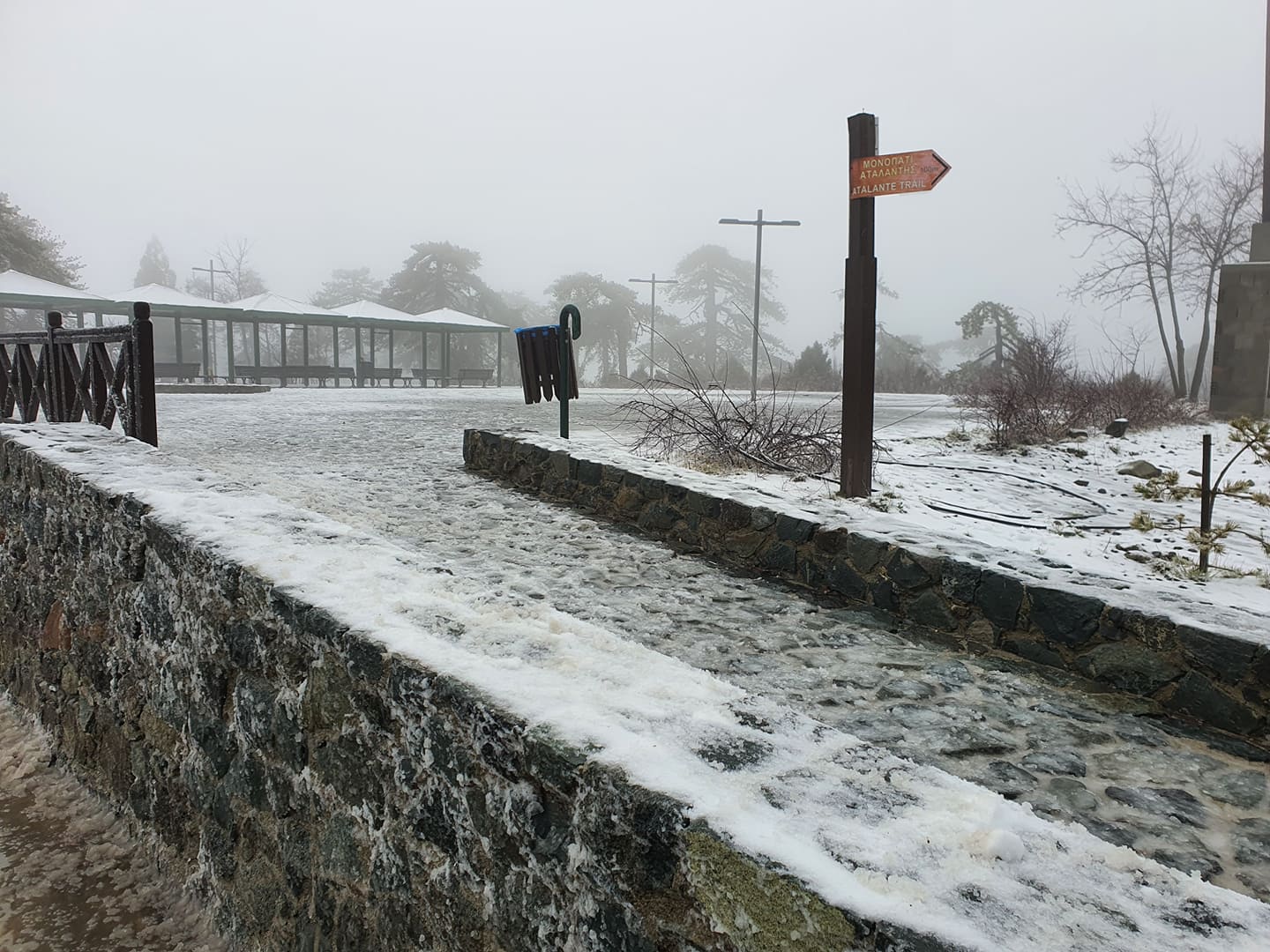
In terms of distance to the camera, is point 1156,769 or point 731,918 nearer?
point 731,918

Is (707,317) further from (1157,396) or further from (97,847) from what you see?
(97,847)

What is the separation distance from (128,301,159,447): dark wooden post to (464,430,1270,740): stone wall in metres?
3.05

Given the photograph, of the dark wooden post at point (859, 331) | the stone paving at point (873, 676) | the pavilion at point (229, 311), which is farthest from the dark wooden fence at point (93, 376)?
the pavilion at point (229, 311)

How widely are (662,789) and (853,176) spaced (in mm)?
4571

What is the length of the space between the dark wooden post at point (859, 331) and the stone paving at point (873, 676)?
1574 mm

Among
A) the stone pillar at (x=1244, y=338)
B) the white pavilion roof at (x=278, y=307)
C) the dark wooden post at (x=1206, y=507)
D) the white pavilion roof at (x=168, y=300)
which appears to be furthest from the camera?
the white pavilion roof at (x=278, y=307)

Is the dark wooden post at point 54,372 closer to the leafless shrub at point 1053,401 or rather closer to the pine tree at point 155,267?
the leafless shrub at point 1053,401

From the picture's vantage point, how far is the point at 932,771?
139 centimetres

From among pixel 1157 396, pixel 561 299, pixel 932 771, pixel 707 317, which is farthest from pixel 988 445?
pixel 707 317

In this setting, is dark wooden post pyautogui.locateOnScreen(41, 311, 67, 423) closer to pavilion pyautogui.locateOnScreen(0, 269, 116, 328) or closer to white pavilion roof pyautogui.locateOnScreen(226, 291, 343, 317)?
pavilion pyautogui.locateOnScreen(0, 269, 116, 328)

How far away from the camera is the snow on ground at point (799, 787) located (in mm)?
1029

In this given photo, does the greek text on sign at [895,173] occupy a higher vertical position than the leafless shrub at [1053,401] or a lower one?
higher

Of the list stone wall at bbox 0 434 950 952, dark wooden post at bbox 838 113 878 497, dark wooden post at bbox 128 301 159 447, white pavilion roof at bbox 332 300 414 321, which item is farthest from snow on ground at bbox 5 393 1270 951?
white pavilion roof at bbox 332 300 414 321

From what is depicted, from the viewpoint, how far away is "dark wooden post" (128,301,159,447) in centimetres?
568
